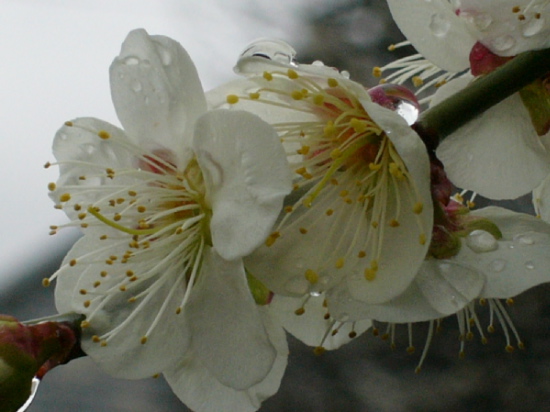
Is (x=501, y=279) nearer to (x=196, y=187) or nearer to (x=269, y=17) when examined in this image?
(x=196, y=187)

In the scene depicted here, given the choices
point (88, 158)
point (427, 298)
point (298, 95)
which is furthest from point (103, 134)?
point (427, 298)

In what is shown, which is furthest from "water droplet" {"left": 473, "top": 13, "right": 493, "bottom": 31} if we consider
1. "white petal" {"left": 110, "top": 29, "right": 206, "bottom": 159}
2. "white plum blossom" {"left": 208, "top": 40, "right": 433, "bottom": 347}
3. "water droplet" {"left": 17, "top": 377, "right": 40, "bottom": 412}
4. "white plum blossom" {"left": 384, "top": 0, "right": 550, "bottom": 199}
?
"water droplet" {"left": 17, "top": 377, "right": 40, "bottom": 412}

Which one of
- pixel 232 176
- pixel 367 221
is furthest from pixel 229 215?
pixel 367 221

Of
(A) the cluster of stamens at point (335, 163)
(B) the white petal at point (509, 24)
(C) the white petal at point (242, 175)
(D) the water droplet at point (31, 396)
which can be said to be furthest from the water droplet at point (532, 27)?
(D) the water droplet at point (31, 396)

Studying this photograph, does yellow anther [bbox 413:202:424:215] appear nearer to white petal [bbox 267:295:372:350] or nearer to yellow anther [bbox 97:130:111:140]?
white petal [bbox 267:295:372:350]

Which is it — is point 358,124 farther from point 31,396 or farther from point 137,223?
point 31,396

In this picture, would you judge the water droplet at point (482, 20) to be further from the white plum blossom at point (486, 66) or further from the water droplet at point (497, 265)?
the water droplet at point (497, 265)
